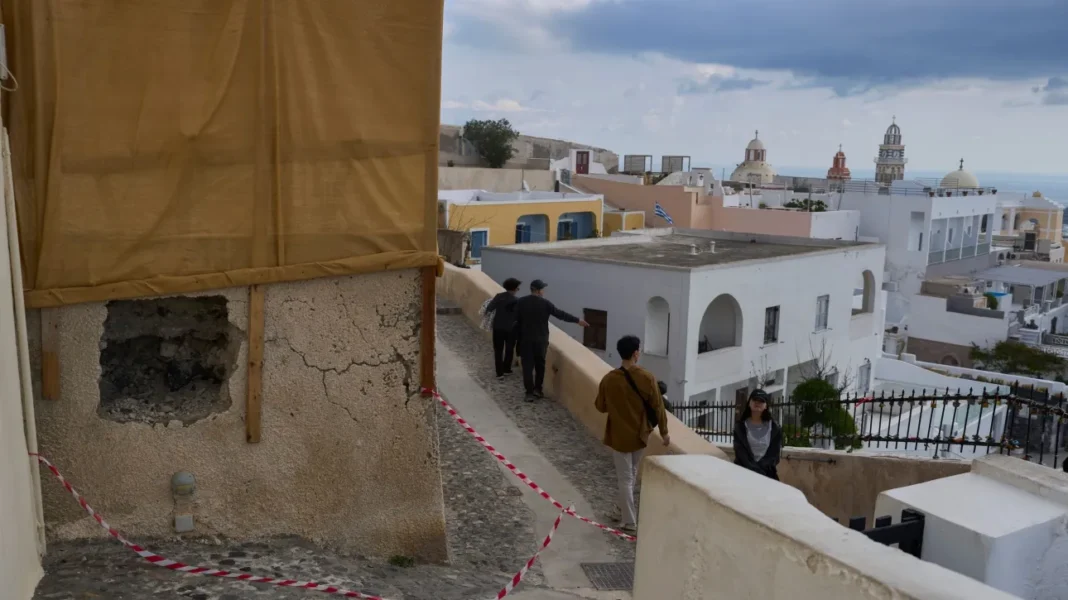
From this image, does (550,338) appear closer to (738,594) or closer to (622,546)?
(622,546)

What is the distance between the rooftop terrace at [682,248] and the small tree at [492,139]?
55.6 ft

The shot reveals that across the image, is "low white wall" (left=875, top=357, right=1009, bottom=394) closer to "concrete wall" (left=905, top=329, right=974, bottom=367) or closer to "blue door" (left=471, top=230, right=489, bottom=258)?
"concrete wall" (left=905, top=329, right=974, bottom=367)

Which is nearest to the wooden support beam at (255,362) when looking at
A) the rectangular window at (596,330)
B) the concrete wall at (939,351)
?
the rectangular window at (596,330)

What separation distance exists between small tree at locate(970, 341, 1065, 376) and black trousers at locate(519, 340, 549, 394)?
3415 cm

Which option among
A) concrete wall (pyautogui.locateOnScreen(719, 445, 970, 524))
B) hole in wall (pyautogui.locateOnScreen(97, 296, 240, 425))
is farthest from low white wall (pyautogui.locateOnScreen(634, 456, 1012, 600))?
concrete wall (pyautogui.locateOnScreen(719, 445, 970, 524))

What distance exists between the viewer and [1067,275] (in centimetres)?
5441

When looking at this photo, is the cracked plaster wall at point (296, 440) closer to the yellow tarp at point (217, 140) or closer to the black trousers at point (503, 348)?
the yellow tarp at point (217, 140)

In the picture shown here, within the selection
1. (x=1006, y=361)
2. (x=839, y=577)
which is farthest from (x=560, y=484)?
(x=1006, y=361)

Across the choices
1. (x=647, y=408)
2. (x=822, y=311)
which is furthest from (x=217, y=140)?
(x=822, y=311)

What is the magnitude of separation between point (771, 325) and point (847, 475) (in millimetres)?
16810

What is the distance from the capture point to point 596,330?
26.3 metres

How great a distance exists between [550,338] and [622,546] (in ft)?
13.7

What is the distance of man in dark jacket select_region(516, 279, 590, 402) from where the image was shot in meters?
9.98

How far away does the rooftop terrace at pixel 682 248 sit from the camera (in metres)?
26.9
